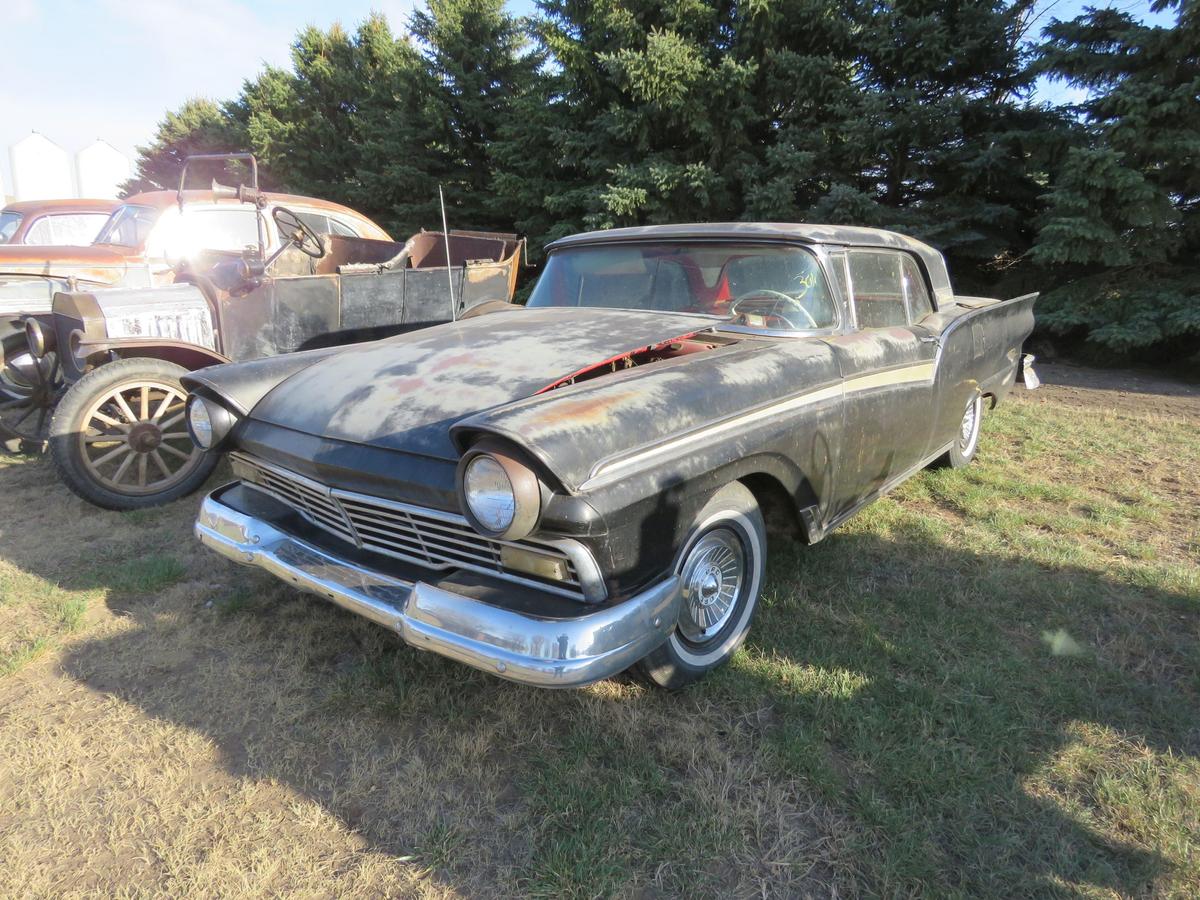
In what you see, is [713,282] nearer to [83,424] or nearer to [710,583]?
[710,583]

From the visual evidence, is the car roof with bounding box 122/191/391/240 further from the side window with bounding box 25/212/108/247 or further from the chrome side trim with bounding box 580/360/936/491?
the chrome side trim with bounding box 580/360/936/491

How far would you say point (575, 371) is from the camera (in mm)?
2521

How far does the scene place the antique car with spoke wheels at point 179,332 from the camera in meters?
4.09

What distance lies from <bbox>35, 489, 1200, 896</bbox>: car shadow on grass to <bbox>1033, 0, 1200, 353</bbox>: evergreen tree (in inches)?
235

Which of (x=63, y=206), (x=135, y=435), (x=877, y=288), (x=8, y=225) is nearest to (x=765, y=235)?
(x=877, y=288)

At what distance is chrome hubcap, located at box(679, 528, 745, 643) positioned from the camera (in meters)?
2.39

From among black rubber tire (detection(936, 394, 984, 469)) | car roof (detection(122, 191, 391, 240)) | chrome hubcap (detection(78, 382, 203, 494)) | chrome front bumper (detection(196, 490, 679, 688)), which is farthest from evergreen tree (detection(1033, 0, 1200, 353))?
chrome hubcap (detection(78, 382, 203, 494))

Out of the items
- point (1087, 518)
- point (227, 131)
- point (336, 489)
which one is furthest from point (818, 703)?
point (227, 131)

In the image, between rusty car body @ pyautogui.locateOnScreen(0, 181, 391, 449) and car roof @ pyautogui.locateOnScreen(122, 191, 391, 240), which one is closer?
rusty car body @ pyautogui.locateOnScreen(0, 181, 391, 449)

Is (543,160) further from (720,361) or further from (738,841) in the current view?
(738,841)

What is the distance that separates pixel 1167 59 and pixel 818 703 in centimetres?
857

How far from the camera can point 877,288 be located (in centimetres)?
356

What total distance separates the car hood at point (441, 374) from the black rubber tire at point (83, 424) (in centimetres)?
160

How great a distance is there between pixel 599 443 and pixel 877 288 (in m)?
2.23
